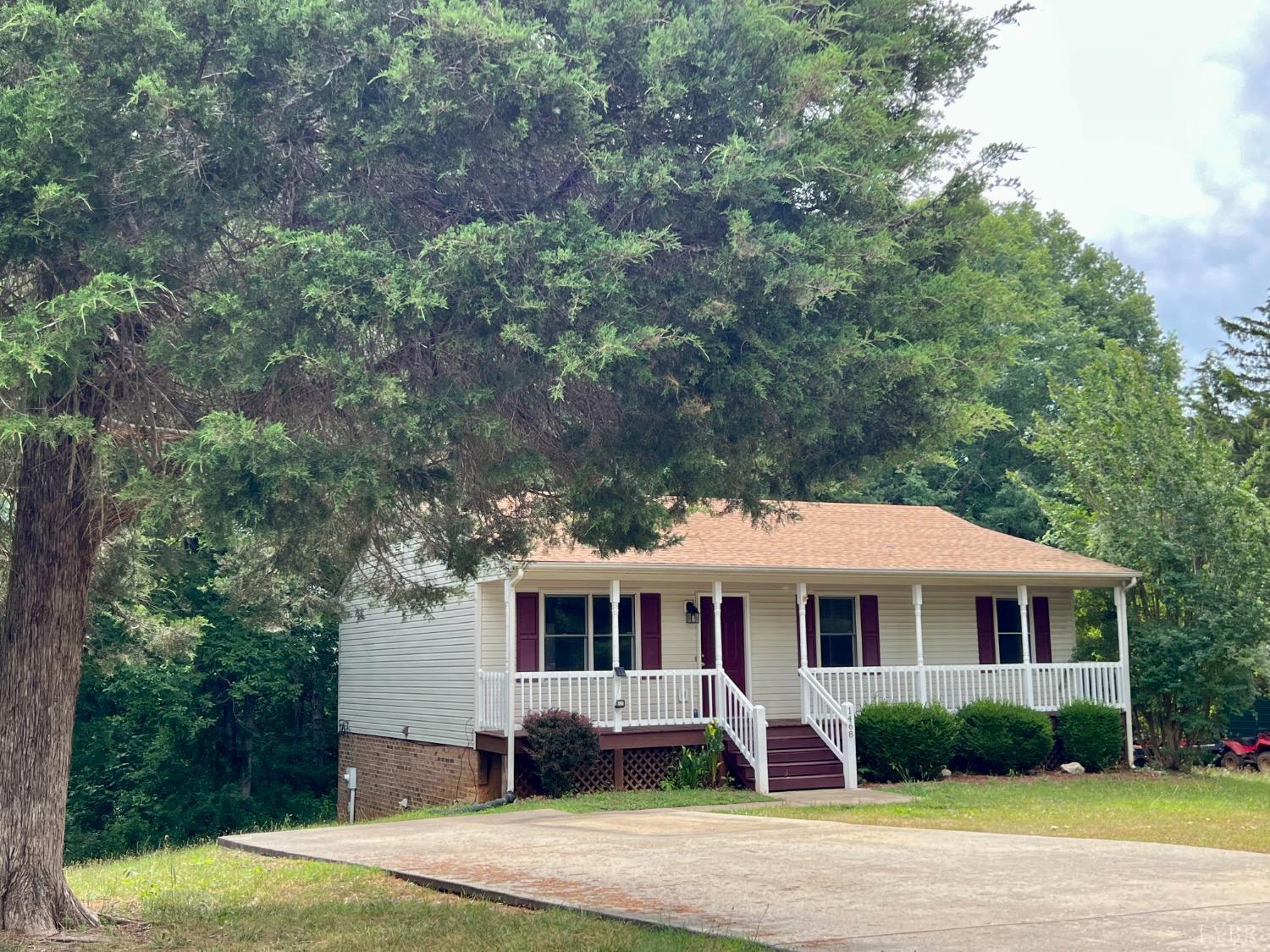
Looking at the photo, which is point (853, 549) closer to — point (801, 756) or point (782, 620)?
point (782, 620)

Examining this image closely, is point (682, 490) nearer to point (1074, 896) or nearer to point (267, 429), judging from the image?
point (267, 429)

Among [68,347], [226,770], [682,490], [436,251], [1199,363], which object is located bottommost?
[226,770]

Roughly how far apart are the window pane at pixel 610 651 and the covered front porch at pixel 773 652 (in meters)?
0.02

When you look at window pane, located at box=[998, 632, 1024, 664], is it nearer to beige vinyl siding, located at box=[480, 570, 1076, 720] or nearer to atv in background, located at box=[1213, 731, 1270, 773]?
beige vinyl siding, located at box=[480, 570, 1076, 720]

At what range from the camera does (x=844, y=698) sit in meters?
19.0

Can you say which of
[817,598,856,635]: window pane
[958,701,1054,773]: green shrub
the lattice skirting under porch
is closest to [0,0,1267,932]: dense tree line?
the lattice skirting under porch

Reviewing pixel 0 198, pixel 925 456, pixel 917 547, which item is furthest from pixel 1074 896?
pixel 917 547

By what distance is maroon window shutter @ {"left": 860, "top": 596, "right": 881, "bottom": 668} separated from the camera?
2100 cm

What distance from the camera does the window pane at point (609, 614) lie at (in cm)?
1955

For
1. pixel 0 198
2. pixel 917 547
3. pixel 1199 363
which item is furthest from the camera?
pixel 1199 363

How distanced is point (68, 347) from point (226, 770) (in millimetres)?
21756

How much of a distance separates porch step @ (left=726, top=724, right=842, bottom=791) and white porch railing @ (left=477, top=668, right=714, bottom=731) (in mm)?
953

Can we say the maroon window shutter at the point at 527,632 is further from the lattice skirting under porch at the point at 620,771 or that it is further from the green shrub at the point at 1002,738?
the green shrub at the point at 1002,738

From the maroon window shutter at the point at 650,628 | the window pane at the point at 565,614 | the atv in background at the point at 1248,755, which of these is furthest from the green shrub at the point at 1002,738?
the atv in background at the point at 1248,755
